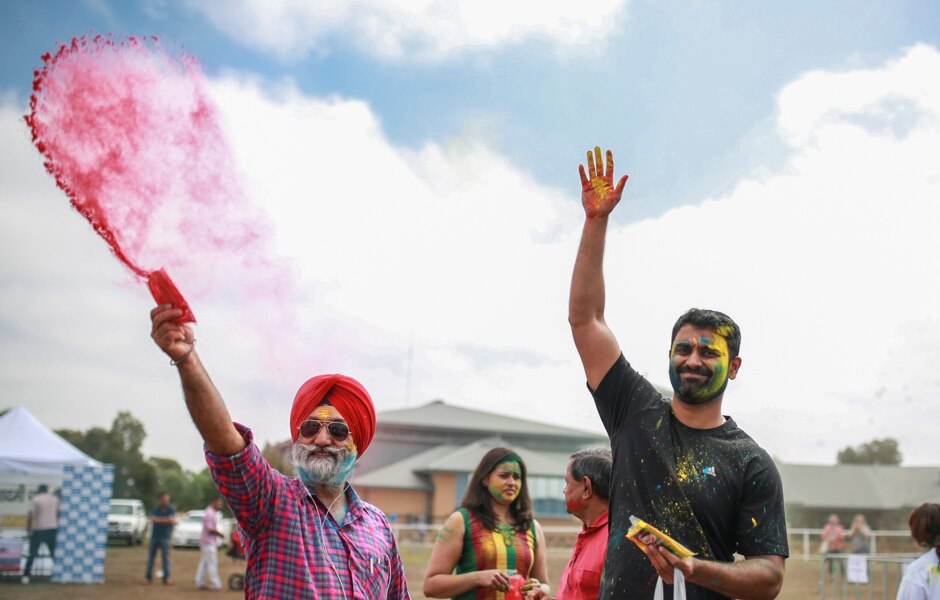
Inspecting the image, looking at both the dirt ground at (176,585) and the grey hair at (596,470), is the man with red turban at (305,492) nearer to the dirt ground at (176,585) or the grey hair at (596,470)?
Answer: the grey hair at (596,470)

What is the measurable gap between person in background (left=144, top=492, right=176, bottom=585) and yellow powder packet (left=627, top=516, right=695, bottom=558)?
1612cm

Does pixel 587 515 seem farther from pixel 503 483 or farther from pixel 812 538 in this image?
pixel 812 538

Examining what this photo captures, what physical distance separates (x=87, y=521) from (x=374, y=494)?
26.6 m

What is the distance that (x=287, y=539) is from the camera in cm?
281

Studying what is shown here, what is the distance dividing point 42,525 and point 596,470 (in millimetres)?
16286

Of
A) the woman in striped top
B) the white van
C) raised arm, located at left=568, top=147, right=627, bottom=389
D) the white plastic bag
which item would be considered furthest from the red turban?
the white van

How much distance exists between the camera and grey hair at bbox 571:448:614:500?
4461 mm

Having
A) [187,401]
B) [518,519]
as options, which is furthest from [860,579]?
[187,401]

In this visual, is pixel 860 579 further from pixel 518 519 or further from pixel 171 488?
pixel 171 488

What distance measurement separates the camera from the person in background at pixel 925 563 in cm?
489

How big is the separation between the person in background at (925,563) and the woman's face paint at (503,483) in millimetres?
2388

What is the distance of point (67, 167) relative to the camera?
2799 millimetres

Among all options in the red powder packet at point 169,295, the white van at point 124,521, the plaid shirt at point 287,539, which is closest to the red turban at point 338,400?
the plaid shirt at point 287,539

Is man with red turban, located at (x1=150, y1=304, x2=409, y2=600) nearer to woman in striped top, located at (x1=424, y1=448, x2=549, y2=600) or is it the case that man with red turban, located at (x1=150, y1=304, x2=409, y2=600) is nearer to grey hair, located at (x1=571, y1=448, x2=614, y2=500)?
grey hair, located at (x1=571, y1=448, x2=614, y2=500)
